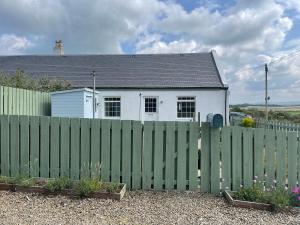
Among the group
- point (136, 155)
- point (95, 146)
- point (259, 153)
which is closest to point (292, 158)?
point (259, 153)

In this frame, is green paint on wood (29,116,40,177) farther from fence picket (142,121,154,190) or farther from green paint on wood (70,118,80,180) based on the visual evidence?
fence picket (142,121,154,190)

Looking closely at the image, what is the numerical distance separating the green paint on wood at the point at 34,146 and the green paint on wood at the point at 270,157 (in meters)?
4.25

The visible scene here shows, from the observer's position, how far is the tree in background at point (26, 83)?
44.1ft

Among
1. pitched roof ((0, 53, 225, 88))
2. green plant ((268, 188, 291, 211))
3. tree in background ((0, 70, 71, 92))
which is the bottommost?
green plant ((268, 188, 291, 211))

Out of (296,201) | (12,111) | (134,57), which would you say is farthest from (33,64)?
(296,201)

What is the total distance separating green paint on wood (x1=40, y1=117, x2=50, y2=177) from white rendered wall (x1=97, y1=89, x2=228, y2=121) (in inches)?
548

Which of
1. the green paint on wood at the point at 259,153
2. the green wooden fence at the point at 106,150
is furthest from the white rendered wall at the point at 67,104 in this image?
the green paint on wood at the point at 259,153

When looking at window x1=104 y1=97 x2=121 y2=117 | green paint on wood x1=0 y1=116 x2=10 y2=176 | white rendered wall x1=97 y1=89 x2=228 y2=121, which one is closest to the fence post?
green paint on wood x1=0 y1=116 x2=10 y2=176

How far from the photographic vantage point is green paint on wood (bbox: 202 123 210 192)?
5.69 m

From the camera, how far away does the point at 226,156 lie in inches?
222

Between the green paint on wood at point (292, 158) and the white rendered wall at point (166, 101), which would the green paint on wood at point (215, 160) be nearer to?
the green paint on wood at point (292, 158)

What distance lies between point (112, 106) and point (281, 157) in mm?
16298

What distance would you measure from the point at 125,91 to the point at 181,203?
52.6 feet

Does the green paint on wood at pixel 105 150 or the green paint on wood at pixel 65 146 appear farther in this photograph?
the green paint on wood at pixel 65 146
